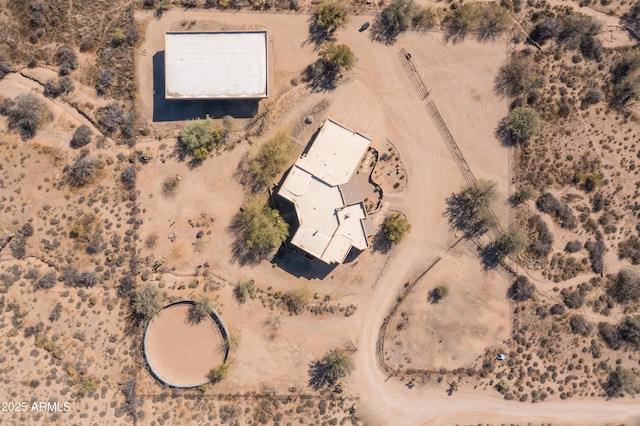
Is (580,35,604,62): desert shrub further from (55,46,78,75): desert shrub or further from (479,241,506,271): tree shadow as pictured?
(55,46,78,75): desert shrub

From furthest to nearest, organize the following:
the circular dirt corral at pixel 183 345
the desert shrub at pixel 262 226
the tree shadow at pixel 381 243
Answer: the tree shadow at pixel 381 243 < the circular dirt corral at pixel 183 345 < the desert shrub at pixel 262 226

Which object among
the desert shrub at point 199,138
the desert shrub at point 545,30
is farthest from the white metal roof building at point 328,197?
the desert shrub at point 545,30

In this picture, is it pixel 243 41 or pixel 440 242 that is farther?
pixel 440 242

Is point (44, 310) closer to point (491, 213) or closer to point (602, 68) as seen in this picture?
point (491, 213)

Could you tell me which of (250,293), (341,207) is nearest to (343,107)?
(341,207)

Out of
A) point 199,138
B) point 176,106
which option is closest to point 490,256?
point 199,138

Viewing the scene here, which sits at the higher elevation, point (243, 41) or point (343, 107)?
point (243, 41)

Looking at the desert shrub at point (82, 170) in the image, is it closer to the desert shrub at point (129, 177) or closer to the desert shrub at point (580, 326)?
the desert shrub at point (129, 177)
